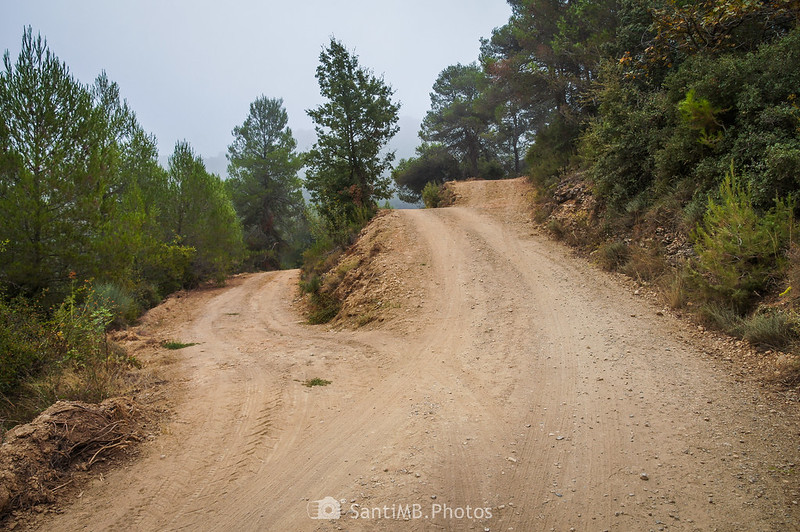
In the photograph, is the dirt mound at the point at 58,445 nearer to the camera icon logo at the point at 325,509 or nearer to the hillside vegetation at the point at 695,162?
the camera icon logo at the point at 325,509

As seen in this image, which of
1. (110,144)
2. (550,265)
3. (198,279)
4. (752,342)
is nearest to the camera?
(752,342)

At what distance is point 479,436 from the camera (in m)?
3.90

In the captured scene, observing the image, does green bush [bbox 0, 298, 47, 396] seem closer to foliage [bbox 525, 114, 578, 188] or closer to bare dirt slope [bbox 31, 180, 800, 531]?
bare dirt slope [bbox 31, 180, 800, 531]

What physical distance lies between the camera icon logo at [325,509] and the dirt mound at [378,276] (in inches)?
206

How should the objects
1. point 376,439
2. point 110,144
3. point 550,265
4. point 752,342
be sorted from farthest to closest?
point 110,144 → point 550,265 → point 752,342 → point 376,439

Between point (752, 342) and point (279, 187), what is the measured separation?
32614 millimetres

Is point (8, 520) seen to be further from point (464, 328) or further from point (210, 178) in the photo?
point (210, 178)

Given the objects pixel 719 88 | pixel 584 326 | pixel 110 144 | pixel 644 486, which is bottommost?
pixel 644 486

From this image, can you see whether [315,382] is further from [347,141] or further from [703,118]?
[347,141]

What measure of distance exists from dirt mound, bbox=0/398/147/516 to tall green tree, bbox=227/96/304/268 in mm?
28143

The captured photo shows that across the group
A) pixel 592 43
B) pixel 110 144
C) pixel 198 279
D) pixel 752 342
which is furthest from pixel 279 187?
pixel 752 342

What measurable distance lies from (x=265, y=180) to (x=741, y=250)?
3244 centimetres

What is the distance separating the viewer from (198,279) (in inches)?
810

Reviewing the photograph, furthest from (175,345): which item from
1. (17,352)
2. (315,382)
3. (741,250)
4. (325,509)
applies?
(741,250)
